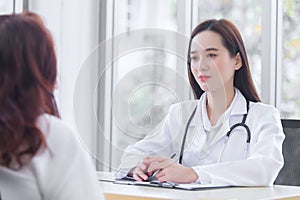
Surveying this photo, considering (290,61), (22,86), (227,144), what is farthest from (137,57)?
(290,61)

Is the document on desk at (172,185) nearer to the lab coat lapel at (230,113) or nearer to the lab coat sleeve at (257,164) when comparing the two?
the lab coat sleeve at (257,164)

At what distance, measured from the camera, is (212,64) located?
2.24 meters

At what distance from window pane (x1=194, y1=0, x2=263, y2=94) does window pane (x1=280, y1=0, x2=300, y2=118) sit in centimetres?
13

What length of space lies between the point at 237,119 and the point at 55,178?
1376 mm

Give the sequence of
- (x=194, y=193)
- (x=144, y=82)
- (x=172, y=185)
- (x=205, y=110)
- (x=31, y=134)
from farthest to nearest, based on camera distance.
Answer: (x=205, y=110) → (x=144, y=82) → (x=172, y=185) → (x=194, y=193) → (x=31, y=134)

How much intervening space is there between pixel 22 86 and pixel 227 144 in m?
1.36

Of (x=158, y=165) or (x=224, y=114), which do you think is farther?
(x=224, y=114)

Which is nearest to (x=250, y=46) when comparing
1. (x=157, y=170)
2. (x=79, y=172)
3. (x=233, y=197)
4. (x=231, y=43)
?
(x=231, y=43)

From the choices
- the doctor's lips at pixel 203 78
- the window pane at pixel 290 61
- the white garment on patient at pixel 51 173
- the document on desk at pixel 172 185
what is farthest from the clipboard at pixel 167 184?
the window pane at pixel 290 61

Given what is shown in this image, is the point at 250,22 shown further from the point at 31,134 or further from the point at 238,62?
the point at 31,134

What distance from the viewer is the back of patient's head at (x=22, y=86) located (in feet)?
3.15

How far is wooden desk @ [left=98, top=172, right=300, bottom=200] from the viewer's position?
164 centimetres

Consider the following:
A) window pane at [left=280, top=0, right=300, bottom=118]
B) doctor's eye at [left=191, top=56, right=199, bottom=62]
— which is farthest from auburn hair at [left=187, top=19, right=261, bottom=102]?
window pane at [left=280, top=0, right=300, bottom=118]

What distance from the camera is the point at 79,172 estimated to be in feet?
3.25
